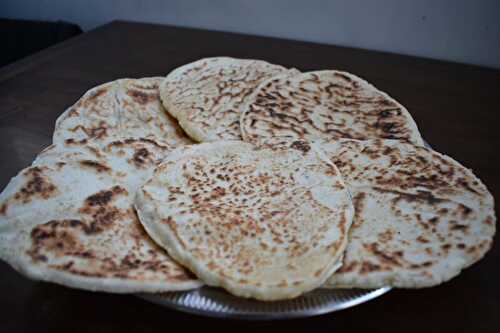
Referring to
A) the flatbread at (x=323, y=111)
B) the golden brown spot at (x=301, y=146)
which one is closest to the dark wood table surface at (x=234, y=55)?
the flatbread at (x=323, y=111)

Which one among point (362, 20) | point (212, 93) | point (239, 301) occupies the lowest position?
point (239, 301)

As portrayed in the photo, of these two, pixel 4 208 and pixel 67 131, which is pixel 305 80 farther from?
pixel 4 208

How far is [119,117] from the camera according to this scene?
1518 mm

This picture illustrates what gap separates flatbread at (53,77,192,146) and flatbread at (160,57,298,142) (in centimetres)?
4

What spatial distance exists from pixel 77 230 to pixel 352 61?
57.3 inches

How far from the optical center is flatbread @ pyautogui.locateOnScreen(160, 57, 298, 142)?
145 cm

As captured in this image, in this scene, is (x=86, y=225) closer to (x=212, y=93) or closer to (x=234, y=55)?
(x=212, y=93)

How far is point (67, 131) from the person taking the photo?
1406mm

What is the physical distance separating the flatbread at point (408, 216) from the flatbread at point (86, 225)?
356mm

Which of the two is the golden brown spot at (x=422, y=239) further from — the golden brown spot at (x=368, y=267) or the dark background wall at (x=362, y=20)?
the dark background wall at (x=362, y=20)

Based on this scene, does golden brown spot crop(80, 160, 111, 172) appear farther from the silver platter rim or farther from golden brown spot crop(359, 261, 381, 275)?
golden brown spot crop(359, 261, 381, 275)

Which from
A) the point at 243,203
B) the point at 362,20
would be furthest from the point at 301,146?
the point at 362,20

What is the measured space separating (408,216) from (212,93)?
0.79 metres

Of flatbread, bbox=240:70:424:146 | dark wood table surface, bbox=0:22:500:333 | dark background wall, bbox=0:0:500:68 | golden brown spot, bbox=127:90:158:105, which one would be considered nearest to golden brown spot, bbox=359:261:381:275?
dark wood table surface, bbox=0:22:500:333
